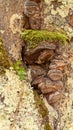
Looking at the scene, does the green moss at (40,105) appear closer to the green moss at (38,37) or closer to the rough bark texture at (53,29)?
the rough bark texture at (53,29)

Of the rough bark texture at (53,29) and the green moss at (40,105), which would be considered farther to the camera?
the rough bark texture at (53,29)

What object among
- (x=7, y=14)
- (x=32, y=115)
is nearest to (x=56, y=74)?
(x=32, y=115)

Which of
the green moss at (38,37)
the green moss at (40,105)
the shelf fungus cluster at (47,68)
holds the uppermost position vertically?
the green moss at (38,37)

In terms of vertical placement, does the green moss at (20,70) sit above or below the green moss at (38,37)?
below

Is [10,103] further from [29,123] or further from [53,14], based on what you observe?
[53,14]

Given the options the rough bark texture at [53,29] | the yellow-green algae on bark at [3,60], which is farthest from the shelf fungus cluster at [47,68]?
the yellow-green algae on bark at [3,60]
